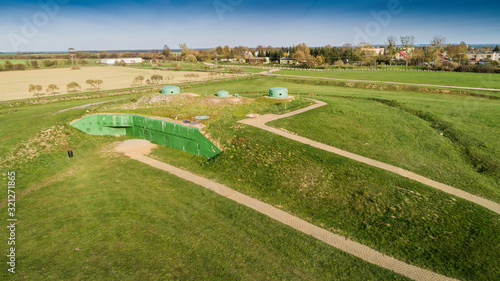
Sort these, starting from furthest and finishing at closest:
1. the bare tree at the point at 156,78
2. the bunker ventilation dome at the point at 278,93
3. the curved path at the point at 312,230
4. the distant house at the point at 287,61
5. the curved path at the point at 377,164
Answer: the distant house at the point at 287,61 < the bare tree at the point at 156,78 < the bunker ventilation dome at the point at 278,93 < the curved path at the point at 377,164 < the curved path at the point at 312,230

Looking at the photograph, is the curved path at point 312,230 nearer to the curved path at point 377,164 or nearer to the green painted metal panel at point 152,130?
the green painted metal panel at point 152,130

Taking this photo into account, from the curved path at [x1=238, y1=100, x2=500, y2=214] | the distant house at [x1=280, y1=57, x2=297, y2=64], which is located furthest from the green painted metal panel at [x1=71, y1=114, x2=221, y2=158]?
the distant house at [x1=280, y1=57, x2=297, y2=64]

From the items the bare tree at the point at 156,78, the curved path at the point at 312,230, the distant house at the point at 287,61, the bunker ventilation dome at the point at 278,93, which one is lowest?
the curved path at the point at 312,230

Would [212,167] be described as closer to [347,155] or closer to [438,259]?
[347,155]

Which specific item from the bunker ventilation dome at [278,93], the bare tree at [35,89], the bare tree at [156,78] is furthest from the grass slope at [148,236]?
the bare tree at [156,78]

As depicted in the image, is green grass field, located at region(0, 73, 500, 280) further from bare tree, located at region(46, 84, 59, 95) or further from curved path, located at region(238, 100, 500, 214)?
bare tree, located at region(46, 84, 59, 95)

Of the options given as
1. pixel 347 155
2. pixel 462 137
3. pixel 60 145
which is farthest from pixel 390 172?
pixel 60 145
